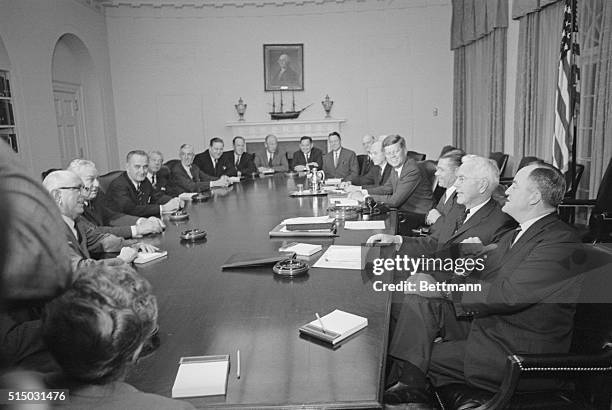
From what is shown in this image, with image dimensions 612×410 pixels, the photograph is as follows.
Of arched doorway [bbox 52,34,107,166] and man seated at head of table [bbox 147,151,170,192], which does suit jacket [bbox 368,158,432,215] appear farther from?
Result: arched doorway [bbox 52,34,107,166]

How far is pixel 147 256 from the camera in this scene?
233cm

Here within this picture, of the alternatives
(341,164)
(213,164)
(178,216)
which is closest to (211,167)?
(213,164)

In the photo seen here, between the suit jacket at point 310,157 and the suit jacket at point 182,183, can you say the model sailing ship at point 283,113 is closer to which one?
the suit jacket at point 310,157

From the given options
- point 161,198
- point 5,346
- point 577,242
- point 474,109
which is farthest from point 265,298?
point 474,109

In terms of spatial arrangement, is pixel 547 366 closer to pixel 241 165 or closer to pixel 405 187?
pixel 405 187

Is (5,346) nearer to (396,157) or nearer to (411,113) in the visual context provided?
(396,157)

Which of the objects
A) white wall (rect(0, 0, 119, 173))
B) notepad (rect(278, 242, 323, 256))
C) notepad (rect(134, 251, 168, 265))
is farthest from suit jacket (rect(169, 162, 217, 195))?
notepad (rect(278, 242, 323, 256))

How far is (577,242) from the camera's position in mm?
1703

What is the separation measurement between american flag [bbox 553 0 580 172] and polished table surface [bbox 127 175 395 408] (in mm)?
2766

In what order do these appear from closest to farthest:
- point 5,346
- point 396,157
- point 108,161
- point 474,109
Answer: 1. point 5,346
2. point 396,157
3. point 474,109
4. point 108,161

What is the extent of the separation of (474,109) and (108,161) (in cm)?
642

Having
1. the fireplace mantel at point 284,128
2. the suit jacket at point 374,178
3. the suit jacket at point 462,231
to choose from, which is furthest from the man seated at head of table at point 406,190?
the fireplace mantel at point 284,128

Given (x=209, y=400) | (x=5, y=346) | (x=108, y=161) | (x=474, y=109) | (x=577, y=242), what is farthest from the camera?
(x=108, y=161)

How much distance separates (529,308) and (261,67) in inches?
323
